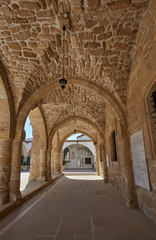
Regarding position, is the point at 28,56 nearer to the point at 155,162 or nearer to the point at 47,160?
the point at 155,162

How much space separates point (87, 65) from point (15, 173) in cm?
391

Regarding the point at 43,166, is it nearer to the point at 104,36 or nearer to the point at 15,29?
the point at 15,29

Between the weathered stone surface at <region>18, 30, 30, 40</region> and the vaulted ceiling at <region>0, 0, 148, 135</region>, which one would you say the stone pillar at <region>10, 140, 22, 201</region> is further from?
the weathered stone surface at <region>18, 30, 30, 40</region>

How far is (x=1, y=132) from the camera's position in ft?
12.7

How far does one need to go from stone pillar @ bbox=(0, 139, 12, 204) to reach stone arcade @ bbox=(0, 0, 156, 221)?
0.08 ft

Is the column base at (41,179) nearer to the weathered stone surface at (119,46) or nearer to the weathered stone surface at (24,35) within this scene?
the weathered stone surface at (24,35)

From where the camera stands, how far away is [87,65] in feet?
13.5

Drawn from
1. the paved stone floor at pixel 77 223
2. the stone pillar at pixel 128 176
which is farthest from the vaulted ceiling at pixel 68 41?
the paved stone floor at pixel 77 223

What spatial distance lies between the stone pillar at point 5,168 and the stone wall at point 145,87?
3.50 metres

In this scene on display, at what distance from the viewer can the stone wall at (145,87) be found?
2562mm

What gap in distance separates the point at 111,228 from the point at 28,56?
4381 mm

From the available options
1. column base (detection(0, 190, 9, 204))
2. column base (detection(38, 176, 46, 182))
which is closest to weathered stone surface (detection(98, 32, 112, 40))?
column base (detection(0, 190, 9, 204))

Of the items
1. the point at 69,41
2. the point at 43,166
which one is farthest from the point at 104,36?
the point at 43,166

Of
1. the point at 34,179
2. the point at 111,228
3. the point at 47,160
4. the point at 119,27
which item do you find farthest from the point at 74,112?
the point at 111,228
